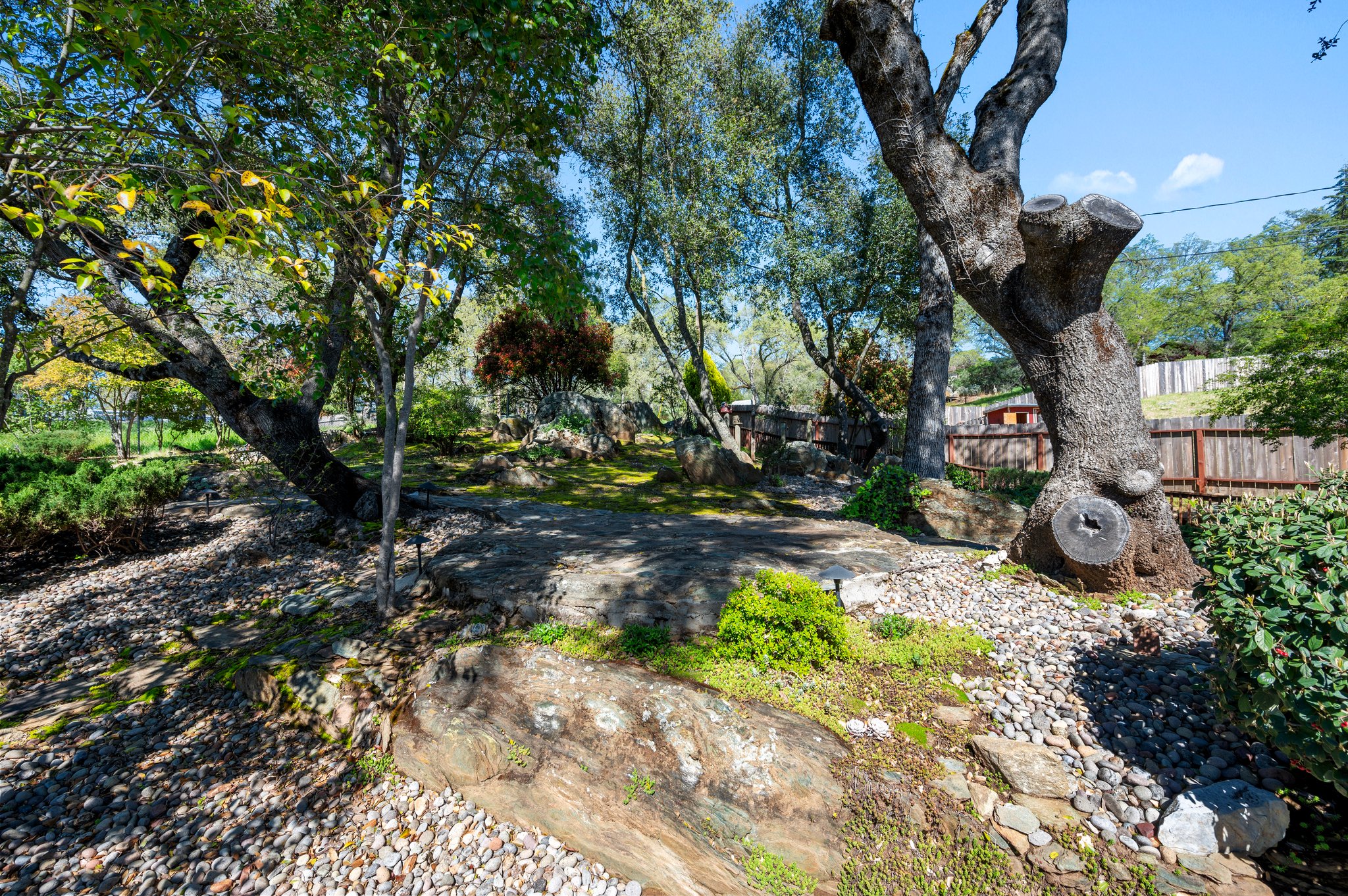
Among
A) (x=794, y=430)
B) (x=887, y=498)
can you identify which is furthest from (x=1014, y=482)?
(x=794, y=430)

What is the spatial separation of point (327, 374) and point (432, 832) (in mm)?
4807

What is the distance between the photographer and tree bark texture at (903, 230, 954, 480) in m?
7.91

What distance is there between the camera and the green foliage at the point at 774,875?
91.7 inches

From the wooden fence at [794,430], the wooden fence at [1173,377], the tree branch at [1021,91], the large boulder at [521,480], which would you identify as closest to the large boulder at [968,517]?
the tree branch at [1021,91]

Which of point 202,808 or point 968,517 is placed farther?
point 968,517

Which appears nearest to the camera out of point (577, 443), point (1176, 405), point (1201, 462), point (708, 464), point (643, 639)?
point (643, 639)

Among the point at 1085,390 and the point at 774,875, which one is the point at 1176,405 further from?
the point at 774,875

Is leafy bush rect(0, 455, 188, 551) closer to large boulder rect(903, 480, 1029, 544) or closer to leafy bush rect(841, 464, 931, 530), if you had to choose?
leafy bush rect(841, 464, 931, 530)

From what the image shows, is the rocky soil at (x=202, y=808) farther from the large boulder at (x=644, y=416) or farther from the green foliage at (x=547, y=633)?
the large boulder at (x=644, y=416)

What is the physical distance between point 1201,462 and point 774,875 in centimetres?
1051

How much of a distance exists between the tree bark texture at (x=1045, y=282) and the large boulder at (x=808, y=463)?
7776 millimetres

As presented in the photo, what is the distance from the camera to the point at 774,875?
2371mm

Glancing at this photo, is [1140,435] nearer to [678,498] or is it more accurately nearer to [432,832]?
[432,832]

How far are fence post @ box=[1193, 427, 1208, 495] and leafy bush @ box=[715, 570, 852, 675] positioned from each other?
30.0 feet
